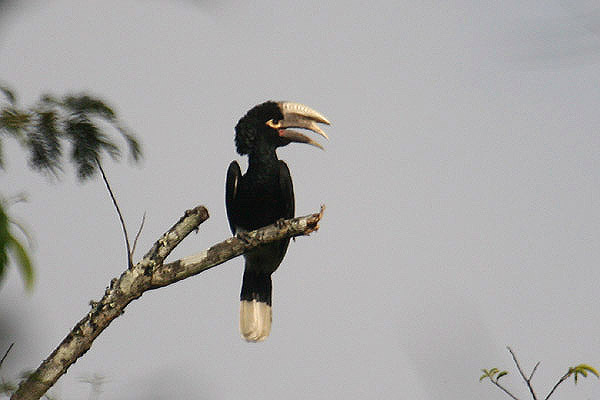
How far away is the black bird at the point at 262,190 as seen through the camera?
5137 mm

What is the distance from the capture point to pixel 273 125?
5.54 metres

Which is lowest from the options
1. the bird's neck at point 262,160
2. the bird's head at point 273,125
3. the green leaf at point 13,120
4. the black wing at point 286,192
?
the green leaf at point 13,120

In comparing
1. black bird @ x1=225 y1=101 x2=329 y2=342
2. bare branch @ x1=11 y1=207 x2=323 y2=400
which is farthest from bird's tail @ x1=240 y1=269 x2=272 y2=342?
bare branch @ x1=11 y1=207 x2=323 y2=400

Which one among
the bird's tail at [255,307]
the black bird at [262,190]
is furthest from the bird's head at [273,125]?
the bird's tail at [255,307]

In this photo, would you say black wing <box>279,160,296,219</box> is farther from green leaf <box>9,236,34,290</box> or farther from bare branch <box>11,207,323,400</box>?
green leaf <box>9,236,34,290</box>

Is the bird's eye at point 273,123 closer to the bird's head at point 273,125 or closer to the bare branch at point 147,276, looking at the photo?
the bird's head at point 273,125

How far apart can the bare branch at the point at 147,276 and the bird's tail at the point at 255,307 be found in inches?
69.2

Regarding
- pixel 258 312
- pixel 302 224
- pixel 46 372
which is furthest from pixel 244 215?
pixel 46 372

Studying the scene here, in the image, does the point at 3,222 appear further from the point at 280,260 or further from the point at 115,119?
the point at 280,260

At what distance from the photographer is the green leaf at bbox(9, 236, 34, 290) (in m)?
1.56

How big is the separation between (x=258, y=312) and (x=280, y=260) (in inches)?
18.1

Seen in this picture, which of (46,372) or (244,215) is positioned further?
(244,215)

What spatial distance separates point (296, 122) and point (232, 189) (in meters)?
0.79

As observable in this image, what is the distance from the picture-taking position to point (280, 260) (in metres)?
5.33
